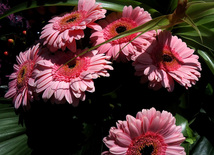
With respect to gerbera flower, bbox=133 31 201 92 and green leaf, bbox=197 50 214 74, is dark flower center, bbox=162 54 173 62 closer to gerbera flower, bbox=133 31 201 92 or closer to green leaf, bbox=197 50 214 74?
gerbera flower, bbox=133 31 201 92

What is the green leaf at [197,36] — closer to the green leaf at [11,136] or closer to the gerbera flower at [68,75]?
the gerbera flower at [68,75]

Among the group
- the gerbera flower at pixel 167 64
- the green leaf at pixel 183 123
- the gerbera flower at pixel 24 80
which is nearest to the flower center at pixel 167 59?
the gerbera flower at pixel 167 64

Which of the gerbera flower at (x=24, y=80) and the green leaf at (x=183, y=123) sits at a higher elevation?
the gerbera flower at (x=24, y=80)

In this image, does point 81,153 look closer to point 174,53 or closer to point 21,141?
point 21,141

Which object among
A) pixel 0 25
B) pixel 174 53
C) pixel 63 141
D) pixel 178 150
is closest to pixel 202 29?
pixel 174 53

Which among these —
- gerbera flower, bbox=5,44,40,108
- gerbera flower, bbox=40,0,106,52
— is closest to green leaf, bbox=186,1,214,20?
gerbera flower, bbox=40,0,106,52

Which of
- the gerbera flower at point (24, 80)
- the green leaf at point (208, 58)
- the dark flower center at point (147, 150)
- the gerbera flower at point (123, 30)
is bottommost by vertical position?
the dark flower center at point (147, 150)
